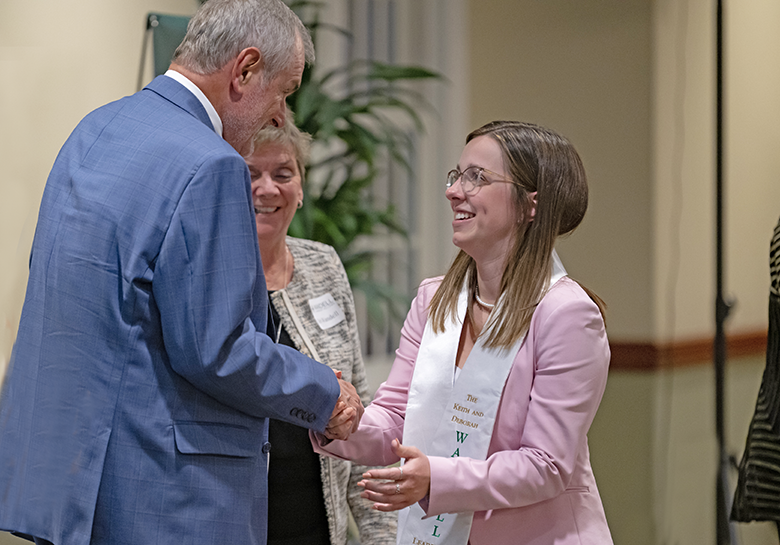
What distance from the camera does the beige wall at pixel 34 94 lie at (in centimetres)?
224

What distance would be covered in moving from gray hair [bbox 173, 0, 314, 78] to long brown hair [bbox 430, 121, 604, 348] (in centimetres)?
46

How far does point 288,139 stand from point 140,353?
0.94m

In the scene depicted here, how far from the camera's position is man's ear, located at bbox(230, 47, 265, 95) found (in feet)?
4.23

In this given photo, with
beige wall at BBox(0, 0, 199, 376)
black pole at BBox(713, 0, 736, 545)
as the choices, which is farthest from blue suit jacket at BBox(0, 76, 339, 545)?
black pole at BBox(713, 0, 736, 545)

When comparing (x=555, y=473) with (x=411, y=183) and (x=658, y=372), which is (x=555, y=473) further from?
(x=411, y=183)

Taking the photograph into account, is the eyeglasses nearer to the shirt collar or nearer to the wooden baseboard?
the shirt collar

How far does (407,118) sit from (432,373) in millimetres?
3074

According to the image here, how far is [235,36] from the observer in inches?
50.5

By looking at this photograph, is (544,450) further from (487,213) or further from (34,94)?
(34,94)

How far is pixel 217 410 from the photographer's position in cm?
118

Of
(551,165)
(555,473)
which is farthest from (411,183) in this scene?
(555,473)

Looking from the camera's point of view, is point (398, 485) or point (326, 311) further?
point (326, 311)

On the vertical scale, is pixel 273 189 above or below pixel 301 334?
above

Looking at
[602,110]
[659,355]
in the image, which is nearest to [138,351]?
[659,355]
